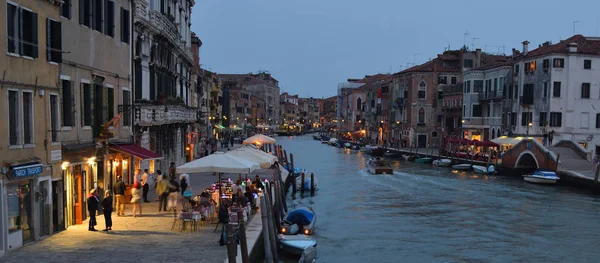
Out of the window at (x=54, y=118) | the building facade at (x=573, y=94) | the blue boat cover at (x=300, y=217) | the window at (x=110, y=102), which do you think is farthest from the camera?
the building facade at (x=573, y=94)

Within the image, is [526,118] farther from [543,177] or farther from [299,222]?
[299,222]

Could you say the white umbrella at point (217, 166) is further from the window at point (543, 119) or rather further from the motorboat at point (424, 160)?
the motorboat at point (424, 160)

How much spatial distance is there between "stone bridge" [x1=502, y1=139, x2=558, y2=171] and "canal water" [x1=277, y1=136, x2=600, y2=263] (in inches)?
95.5

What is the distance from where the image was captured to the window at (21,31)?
11047 mm

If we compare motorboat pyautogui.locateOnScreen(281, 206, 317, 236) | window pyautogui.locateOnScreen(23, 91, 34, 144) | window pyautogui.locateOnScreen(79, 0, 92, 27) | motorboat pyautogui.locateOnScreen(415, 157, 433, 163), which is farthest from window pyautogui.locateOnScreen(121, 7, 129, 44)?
motorboat pyautogui.locateOnScreen(415, 157, 433, 163)

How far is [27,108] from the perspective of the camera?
11.8 m

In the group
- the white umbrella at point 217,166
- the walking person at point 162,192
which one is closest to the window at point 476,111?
the white umbrella at point 217,166

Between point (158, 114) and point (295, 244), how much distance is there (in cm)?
857

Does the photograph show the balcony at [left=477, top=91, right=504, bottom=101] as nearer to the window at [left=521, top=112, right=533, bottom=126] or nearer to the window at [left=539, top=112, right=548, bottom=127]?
the window at [left=521, top=112, right=533, bottom=126]

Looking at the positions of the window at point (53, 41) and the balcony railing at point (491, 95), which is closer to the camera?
the window at point (53, 41)

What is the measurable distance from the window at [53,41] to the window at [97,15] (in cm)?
293

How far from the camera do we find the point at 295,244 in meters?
15.9

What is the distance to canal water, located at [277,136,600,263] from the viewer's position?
18.2 m

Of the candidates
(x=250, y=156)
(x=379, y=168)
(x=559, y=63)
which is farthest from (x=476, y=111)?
(x=250, y=156)
